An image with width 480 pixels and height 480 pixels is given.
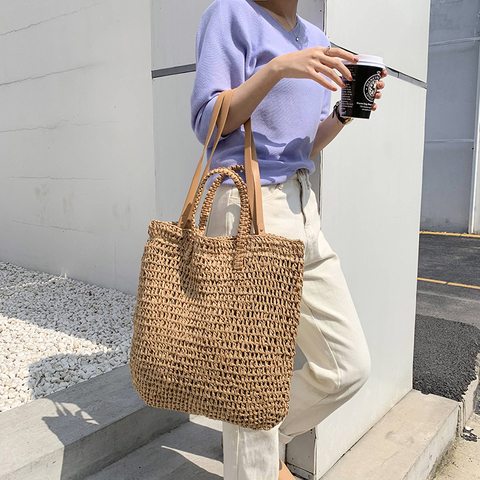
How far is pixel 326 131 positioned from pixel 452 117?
8.96 metres

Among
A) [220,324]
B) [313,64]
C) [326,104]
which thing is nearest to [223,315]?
[220,324]

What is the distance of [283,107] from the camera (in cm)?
142

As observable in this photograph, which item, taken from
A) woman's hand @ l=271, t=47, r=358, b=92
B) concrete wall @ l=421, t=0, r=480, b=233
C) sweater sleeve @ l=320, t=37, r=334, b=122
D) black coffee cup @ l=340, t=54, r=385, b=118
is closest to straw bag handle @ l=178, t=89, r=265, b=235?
woman's hand @ l=271, t=47, r=358, b=92

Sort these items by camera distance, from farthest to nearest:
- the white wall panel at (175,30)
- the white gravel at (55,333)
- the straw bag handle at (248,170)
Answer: the white gravel at (55,333)
the white wall panel at (175,30)
the straw bag handle at (248,170)

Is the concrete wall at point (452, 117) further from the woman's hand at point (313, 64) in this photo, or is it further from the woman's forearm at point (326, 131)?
the woman's hand at point (313, 64)

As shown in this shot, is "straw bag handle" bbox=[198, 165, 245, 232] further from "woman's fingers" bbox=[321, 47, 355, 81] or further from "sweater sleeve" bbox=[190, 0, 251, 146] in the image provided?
"woman's fingers" bbox=[321, 47, 355, 81]

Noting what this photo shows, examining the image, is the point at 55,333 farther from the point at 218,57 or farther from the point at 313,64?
the point at 313,64

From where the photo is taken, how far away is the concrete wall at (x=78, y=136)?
169 inches

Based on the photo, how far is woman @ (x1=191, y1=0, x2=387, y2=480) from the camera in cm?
131

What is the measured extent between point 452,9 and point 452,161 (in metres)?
2.87

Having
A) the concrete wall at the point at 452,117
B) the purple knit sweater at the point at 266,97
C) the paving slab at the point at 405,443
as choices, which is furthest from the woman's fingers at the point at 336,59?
the concrete wall at the point at 452,117

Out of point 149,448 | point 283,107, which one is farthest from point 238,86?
point 149,448

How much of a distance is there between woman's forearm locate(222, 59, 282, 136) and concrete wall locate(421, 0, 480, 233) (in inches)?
355

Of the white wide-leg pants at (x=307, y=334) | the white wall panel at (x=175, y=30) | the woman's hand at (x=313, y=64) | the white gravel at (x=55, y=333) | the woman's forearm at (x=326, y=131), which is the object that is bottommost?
the white gravel at (x=55, y=333)
